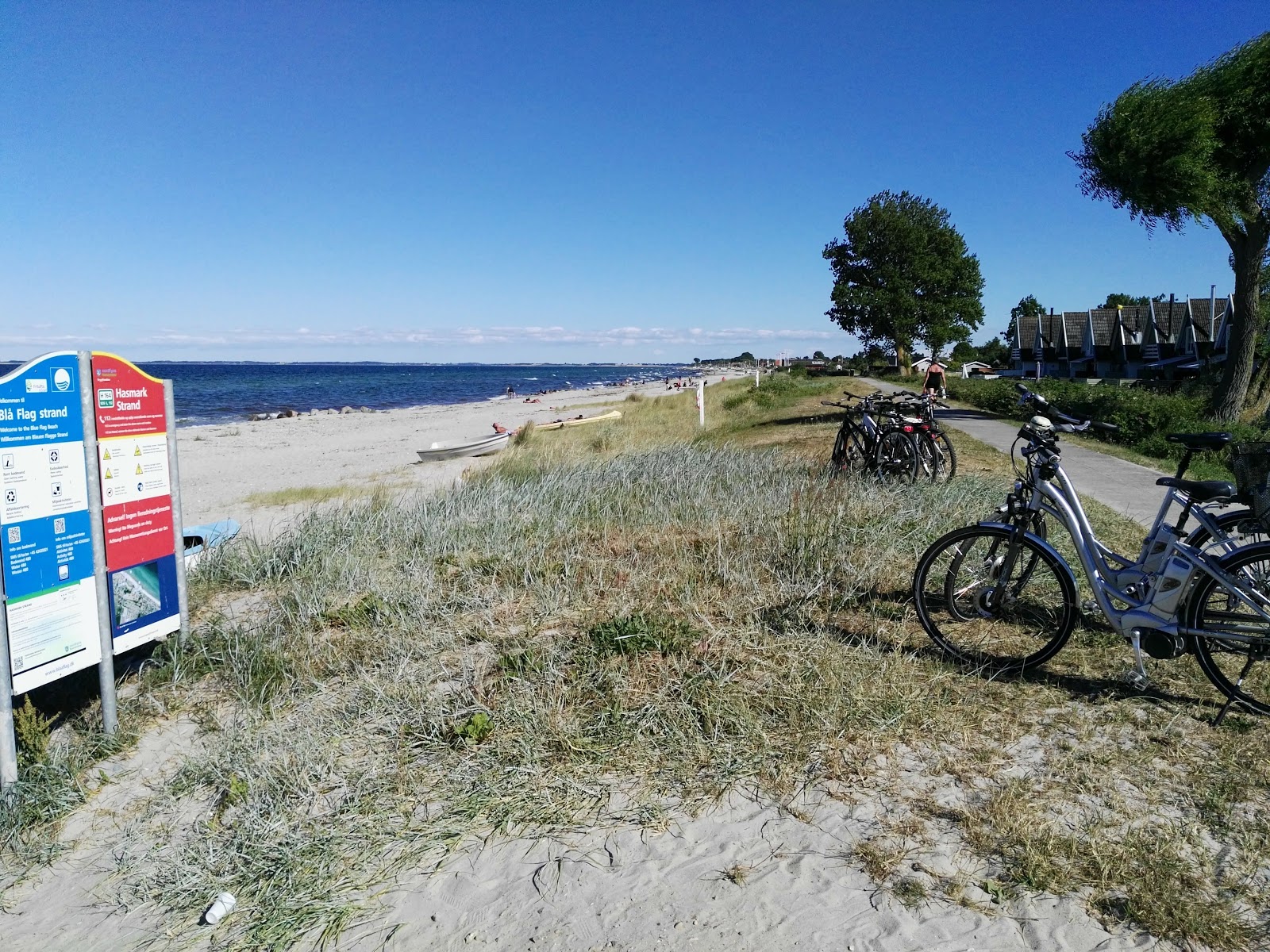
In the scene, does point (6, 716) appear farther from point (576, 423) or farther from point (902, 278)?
point (902, 278)

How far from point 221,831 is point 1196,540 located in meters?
4.62

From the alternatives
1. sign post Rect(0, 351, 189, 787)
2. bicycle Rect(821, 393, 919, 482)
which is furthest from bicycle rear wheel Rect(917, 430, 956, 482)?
sign post Rect(0, 351, 189, 787)

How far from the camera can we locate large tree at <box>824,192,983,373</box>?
47.0m

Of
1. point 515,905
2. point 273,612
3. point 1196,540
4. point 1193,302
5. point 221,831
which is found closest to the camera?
point 515,905

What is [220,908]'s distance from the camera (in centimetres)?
277

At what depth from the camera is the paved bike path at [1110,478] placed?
8.23 m

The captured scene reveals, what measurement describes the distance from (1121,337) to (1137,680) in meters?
62.2

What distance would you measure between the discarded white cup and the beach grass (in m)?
0.05

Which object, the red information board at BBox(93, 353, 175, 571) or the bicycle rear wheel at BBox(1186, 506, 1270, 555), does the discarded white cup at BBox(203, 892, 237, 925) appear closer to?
the red information board at BBox(93, 353, 175, 571)

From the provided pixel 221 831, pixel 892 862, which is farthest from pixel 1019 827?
pixel 221 831

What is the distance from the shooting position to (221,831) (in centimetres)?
321

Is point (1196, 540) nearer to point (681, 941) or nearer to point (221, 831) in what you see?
point (681, 941)

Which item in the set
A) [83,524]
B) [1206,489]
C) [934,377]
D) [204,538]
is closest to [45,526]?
[83,524]

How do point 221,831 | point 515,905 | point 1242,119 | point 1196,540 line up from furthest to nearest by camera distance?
1. point 1242,119
2. point 1196,540
3. point 221,831
4. point 515,905
